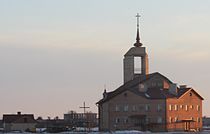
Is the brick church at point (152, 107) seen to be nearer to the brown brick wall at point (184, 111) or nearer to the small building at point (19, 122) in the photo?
the brown brick wall at point (184, 111)

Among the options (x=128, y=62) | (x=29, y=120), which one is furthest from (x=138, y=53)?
(x=29, y=120)

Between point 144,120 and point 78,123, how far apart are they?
3858 cm

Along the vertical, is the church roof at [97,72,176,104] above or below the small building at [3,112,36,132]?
above

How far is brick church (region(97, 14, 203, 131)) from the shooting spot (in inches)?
3472

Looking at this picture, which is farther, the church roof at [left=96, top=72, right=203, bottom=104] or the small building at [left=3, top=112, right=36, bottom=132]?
the small building at [left=3, top=112, right=36, bottom=132]

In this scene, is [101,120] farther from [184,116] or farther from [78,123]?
[78,123]

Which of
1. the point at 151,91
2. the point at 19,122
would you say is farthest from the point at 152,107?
the point at 19,122

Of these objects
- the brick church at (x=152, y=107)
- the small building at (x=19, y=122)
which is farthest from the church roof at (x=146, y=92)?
the small building at (x=19, y=122)

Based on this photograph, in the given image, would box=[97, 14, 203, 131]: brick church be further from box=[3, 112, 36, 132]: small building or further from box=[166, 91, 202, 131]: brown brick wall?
box=[3, 112, 36, 132]: small building

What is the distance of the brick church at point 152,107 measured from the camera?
8819cm

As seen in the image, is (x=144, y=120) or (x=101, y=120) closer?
(x=144, y=120)

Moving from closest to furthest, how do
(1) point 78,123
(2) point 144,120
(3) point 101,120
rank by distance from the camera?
(2) point 144,120
(3) point 101,120
(1) point 78,123

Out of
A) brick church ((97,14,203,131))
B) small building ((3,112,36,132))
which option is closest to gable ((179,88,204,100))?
brick church ((97,14,203,131))

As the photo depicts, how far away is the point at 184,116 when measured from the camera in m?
91.7
